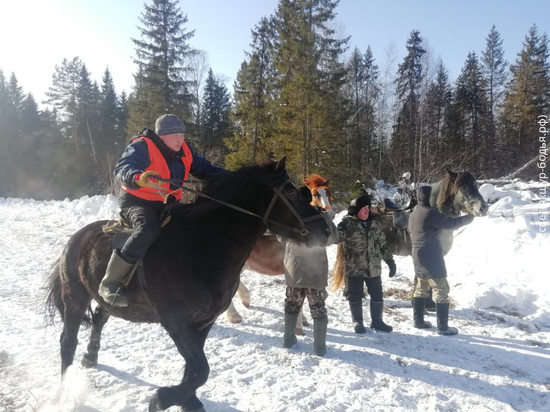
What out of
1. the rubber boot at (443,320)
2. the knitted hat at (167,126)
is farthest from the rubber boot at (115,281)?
the rubber boot at (443,320)

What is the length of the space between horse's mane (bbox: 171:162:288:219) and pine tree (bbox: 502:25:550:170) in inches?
1212

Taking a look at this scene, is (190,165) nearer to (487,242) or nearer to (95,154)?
(487,242)

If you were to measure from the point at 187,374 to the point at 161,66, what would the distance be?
75.1ft

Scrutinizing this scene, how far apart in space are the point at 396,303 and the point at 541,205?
7.84m

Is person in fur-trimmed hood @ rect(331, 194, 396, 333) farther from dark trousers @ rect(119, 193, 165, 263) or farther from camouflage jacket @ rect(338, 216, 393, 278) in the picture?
dark trousers @ rect(119, 193, 165, 263)

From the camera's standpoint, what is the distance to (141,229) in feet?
9.97

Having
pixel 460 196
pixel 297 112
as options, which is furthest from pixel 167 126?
pixel 297 112

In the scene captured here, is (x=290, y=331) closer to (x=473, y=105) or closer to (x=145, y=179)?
(x=145, y=179)

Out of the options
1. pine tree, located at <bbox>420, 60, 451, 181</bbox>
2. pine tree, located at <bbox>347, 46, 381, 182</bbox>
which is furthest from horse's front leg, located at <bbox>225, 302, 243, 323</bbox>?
pine tree, located at <bbox>420, 60, 451, 181</bbox>

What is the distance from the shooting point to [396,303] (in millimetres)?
6605

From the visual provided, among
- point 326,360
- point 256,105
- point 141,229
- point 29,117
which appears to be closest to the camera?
point 141,229

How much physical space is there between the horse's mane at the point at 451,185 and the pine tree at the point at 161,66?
18.9 metres

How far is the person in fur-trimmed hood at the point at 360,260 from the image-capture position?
17.6 feet

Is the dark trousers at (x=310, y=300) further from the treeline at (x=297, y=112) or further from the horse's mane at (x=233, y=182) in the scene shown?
the treeline at (x=297, y=112)
